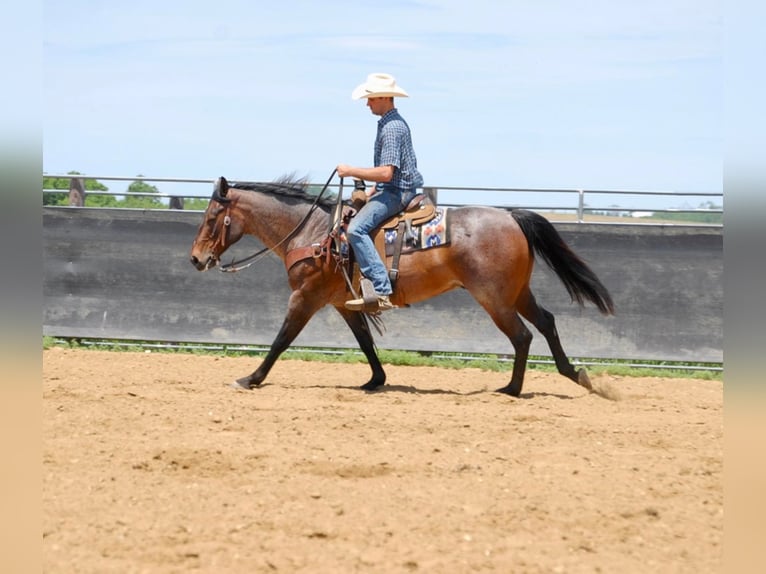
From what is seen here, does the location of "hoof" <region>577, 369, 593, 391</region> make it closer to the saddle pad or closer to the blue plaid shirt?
the saddle pad

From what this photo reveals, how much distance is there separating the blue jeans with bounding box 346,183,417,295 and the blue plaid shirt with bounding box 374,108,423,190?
0.11 meters

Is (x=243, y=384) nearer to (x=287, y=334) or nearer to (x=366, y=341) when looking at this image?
(x=287, y=334)

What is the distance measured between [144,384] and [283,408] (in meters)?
2.00

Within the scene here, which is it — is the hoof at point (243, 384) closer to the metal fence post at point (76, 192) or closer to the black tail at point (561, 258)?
the black tail at point (561, 258)

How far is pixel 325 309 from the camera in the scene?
12.6 m

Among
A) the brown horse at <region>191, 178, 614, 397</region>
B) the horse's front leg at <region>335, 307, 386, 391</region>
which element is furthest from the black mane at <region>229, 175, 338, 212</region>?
the horse's front leg at <region>335, 307, 386, 391</region>

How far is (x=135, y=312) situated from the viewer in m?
13.0

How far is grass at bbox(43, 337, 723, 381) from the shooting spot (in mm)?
11984

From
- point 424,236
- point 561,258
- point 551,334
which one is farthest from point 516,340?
point 424,236

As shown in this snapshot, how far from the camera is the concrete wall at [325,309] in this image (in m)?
12.1

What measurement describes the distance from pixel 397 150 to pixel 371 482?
426 cm
